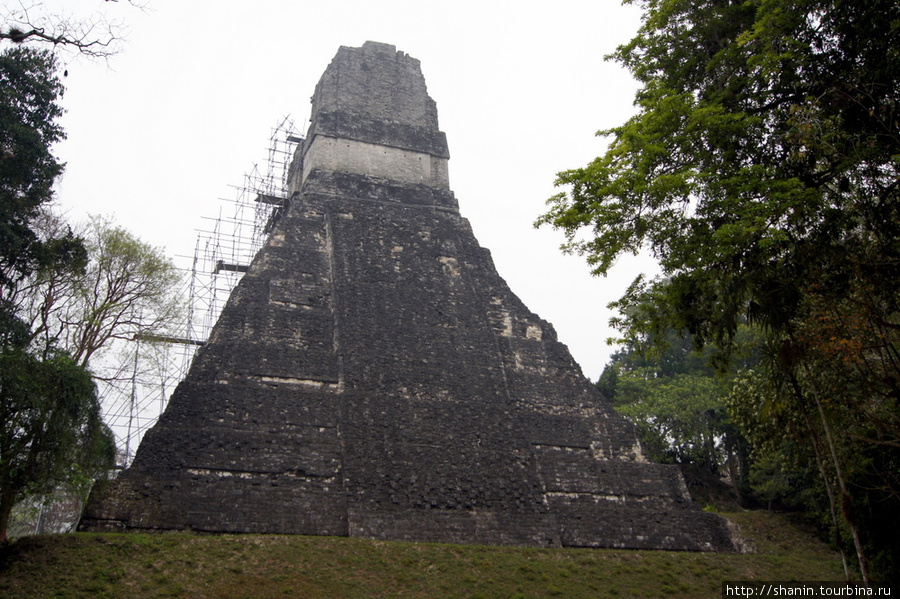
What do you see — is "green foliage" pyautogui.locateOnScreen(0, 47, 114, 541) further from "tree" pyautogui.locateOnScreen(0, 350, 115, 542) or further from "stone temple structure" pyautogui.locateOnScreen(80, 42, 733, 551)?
"stone temple structure" pyautogui.locateOnScreen(80, 42, 733, 551)

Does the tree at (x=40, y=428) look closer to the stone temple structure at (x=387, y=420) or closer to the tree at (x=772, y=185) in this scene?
the stone temple structure at (x=387, y=420)

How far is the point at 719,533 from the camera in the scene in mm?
12914

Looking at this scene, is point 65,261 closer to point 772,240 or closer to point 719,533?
point 772,240

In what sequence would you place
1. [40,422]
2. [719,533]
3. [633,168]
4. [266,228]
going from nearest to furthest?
[633,168]
[40,422]
[719,533]
[266,228]

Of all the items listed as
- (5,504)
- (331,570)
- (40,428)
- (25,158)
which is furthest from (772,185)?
(25,158)

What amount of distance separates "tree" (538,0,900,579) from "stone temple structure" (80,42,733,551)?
197 inches

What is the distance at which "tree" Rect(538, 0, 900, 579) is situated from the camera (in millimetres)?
6422

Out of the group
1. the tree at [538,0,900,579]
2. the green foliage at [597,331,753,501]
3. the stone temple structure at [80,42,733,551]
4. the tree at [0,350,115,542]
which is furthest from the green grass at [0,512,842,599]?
the green foliage at [597,331,753,501]

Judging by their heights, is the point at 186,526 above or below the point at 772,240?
below

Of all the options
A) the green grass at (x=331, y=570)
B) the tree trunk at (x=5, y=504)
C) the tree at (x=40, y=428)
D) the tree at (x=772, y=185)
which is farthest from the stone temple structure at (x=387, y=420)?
the tree at (x=772, y=185)

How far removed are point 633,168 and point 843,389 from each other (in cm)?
326

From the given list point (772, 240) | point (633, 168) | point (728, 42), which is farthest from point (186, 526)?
point (728, 42)

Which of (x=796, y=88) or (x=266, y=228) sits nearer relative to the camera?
(x=796, y=88)

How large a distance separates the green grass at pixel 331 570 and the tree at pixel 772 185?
12.8ft
